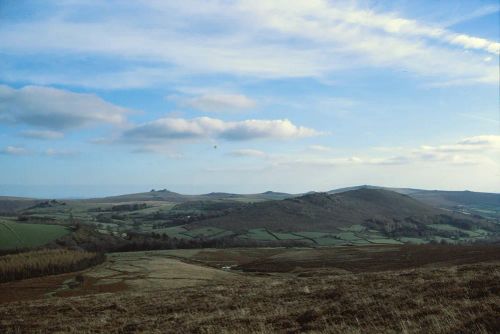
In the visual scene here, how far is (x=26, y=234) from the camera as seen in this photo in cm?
13675

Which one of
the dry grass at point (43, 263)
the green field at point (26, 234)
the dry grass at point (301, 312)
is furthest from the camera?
the green field at point (26, 234)

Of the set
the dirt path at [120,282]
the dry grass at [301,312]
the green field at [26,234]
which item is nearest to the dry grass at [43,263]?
the dirt path at [120,282]

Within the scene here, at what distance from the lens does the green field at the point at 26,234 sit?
126756 mm

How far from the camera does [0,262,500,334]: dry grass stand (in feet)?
52.9

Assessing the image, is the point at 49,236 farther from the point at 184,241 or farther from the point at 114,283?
the point at 114,283

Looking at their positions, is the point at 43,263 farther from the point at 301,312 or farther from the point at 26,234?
the point at 301,312

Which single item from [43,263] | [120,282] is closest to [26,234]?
[43,263]

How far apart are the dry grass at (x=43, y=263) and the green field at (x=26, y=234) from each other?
803 inches

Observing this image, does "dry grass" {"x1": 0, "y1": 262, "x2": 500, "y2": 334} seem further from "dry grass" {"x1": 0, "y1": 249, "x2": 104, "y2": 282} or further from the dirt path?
"dry grass" {"x1": 0, "y1": 249, "x2": 104, "y2": 282}

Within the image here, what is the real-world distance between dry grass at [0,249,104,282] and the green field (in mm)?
20404

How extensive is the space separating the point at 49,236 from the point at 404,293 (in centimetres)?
13794

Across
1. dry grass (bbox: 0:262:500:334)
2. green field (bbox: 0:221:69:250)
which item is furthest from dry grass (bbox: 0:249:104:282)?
dry grass (bbox: 0:262:500:334)

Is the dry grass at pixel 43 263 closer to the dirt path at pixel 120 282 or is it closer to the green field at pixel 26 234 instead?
the dirt path at pixel 120 282

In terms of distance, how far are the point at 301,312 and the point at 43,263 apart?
293 feet
